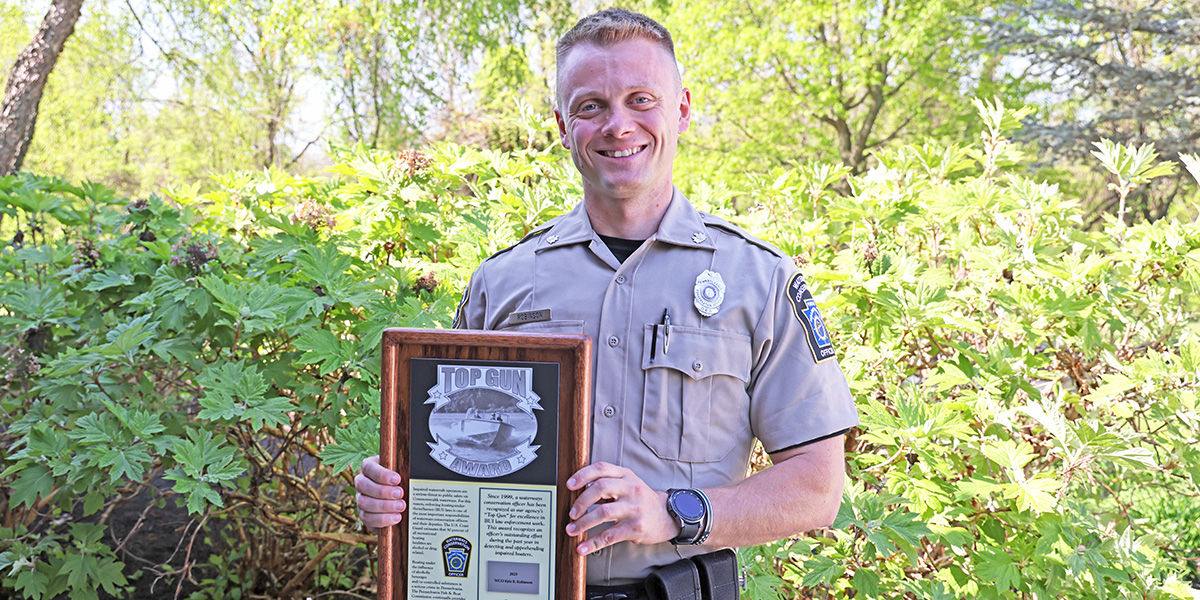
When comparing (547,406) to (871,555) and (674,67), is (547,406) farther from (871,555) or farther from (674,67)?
(871,555)

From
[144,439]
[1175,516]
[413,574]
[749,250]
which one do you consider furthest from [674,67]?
[1175,516]

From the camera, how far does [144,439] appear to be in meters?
2.96

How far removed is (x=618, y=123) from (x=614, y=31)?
0.62 ft

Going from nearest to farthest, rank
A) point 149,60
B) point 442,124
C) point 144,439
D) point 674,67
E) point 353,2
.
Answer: point 674,67 < point 144,439 < point 353,2 < point 442,124 < point 149,60

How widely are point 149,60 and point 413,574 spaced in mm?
24022

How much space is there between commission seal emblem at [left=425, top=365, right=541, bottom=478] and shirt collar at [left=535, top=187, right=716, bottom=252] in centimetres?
44

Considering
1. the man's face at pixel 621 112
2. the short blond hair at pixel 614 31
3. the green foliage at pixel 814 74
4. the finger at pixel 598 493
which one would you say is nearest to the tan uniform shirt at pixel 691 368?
the man's face at pixel 621 112

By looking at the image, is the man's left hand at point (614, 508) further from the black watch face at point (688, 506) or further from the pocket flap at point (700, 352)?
the pocket flap at point (700, 352)

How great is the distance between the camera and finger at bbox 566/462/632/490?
152 cm

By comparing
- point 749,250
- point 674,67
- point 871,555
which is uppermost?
point 674,67

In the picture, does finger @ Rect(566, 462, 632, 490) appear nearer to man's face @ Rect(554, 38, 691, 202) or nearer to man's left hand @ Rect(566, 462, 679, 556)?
man's left hand @ Rect(566, 462, 679, 556)

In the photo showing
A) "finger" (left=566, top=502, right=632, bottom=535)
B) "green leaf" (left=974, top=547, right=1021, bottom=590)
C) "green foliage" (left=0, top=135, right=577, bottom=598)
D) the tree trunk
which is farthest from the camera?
the tree trunk

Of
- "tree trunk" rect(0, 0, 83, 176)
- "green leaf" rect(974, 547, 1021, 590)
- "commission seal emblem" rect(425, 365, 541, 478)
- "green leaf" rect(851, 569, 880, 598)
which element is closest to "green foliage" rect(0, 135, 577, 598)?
"commission seal emblem" rect(425, 365, 541, 478)

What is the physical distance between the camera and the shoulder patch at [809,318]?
69.9 inches
